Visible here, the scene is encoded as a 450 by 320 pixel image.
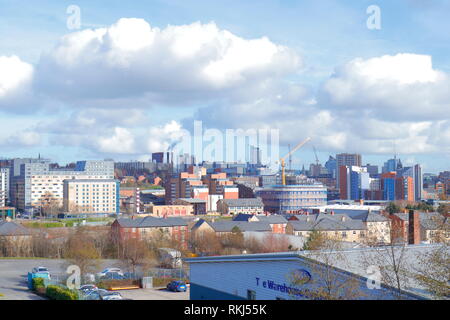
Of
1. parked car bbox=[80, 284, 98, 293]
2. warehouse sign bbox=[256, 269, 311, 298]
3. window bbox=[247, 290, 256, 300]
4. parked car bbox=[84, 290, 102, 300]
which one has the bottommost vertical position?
parked car bbox=[80, 284, 98, 293]

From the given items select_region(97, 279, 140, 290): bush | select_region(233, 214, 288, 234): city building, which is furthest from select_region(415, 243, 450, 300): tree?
select_region(233, 214, 288, 234): city building

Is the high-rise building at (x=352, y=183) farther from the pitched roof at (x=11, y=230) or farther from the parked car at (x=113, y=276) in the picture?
the parked car at (x=113, y=276)

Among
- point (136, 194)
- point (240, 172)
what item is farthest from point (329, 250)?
point (240, 172)

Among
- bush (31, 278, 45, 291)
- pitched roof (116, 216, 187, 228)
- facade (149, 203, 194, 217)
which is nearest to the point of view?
A: bush (31, 278, 45, 291)

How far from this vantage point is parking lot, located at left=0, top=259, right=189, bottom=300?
1299cm

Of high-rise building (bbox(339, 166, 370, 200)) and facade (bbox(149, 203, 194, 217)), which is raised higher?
high-rise building (bbox(339, 166, 370, 200))

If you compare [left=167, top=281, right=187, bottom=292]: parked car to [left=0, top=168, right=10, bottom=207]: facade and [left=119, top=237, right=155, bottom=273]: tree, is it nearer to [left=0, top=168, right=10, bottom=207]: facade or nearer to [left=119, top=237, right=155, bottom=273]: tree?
[left=119, top=237, right=155, bottom=273]: tree

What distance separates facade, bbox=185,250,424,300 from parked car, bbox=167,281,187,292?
14.2ft

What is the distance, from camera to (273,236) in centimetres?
2036

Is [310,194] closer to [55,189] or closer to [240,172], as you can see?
[55,189]

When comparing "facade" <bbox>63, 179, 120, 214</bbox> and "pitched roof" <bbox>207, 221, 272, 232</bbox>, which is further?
"facade" <bbox>63, 179, 120, 214</bbox>

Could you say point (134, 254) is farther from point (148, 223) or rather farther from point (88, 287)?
point (148, 223)

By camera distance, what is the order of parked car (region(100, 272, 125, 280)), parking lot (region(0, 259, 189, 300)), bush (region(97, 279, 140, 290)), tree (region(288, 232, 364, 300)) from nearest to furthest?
1. tree (region(288, 232, 364, 300))
2. parking lot (region(0, 259, 189, 300))
3. bush (region(97, 279, 140, 290))
4. parked car (region(100, 272, 125, 280))
